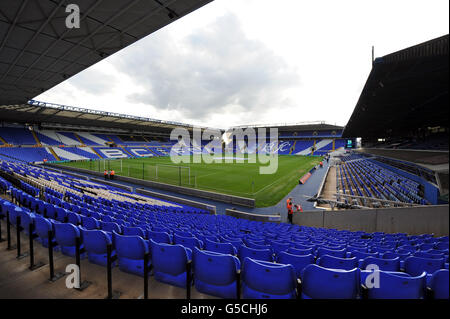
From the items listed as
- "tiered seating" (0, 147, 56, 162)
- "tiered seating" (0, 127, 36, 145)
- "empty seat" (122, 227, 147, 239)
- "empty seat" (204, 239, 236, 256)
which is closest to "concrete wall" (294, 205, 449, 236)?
"empty seat" (204, 239, 236, 256)

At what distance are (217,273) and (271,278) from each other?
0.69 m

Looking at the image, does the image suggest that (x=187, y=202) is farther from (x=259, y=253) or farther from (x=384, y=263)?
(x=384, y=263)

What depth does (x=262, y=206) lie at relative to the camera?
13.6 metres

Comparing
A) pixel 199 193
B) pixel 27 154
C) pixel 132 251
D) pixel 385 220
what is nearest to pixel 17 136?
pixel 27 154

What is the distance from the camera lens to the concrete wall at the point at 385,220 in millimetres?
4738

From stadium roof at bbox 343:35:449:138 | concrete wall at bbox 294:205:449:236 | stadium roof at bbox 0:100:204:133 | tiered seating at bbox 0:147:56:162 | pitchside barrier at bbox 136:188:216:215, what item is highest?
stadium roof at bbox 0:100:204:133

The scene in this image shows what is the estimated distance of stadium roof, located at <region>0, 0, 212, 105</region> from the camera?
21.9ft

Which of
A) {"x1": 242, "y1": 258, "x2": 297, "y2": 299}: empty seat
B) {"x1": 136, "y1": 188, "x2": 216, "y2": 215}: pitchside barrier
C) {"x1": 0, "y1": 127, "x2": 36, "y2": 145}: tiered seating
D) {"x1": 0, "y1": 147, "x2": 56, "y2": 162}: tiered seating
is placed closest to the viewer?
{"x1": 242, "y1": 258, "x2": 297, "y2": 299}: empty seat

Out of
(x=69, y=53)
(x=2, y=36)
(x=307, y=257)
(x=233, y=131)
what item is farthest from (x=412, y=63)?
(x=233, y=131)

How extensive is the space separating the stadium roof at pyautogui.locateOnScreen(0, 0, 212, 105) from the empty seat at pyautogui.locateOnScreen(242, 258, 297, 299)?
26.6 feet

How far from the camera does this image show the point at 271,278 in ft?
7.21

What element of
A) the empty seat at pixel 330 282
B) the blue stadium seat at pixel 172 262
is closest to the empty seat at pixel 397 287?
the empty seat at pixel 330 282

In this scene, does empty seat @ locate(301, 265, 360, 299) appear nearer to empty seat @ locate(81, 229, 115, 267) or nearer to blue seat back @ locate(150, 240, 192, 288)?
blue seat back @ locate(150, 240, 192, 288)
